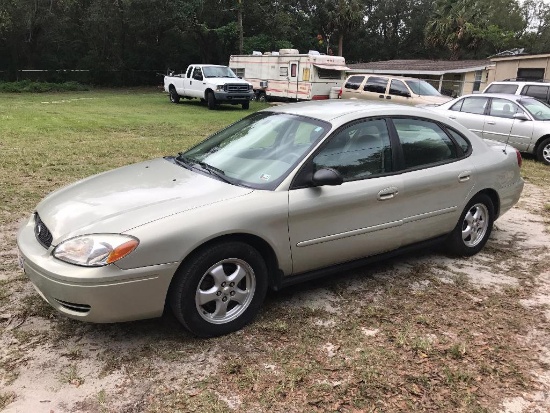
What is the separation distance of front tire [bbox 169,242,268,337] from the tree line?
32878mm

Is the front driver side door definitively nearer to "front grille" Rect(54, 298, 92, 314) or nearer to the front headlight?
the front headlight

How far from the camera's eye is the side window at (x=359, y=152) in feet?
12.2

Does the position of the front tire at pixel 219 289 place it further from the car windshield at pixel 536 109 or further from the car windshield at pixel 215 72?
the car windshield at pixel 215 72

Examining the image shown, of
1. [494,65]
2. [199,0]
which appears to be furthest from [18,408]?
[199,0]

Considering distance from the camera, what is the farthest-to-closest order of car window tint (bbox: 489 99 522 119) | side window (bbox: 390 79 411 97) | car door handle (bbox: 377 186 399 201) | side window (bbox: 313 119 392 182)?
side window (bbox: 390 79 411 97)
car window tint (bbox: 489 99 522 119)
car door handle (bbox: 377 186 399 201)
side window (bbox: 313 119 392 182)

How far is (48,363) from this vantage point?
9.62 feet

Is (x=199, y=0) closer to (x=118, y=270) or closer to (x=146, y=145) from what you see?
(x=146, y=145)

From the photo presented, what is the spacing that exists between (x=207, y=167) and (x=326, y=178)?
→ 0.99m

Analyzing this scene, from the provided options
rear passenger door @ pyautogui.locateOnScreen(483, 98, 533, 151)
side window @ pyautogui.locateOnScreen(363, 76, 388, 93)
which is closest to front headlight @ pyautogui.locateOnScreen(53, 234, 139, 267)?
rear passenger door @ pyautogui.locateOnScreen(483, 98, 533, 151)

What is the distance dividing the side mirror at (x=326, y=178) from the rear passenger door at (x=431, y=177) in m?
0.80

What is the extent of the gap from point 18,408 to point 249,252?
61.3 inches

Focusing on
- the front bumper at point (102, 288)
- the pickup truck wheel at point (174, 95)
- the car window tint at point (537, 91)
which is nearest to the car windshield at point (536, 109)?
the car window tint at point (537, 91)

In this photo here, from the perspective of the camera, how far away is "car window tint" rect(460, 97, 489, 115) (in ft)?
37.0

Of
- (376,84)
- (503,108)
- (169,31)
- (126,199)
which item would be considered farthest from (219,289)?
(169,31)
